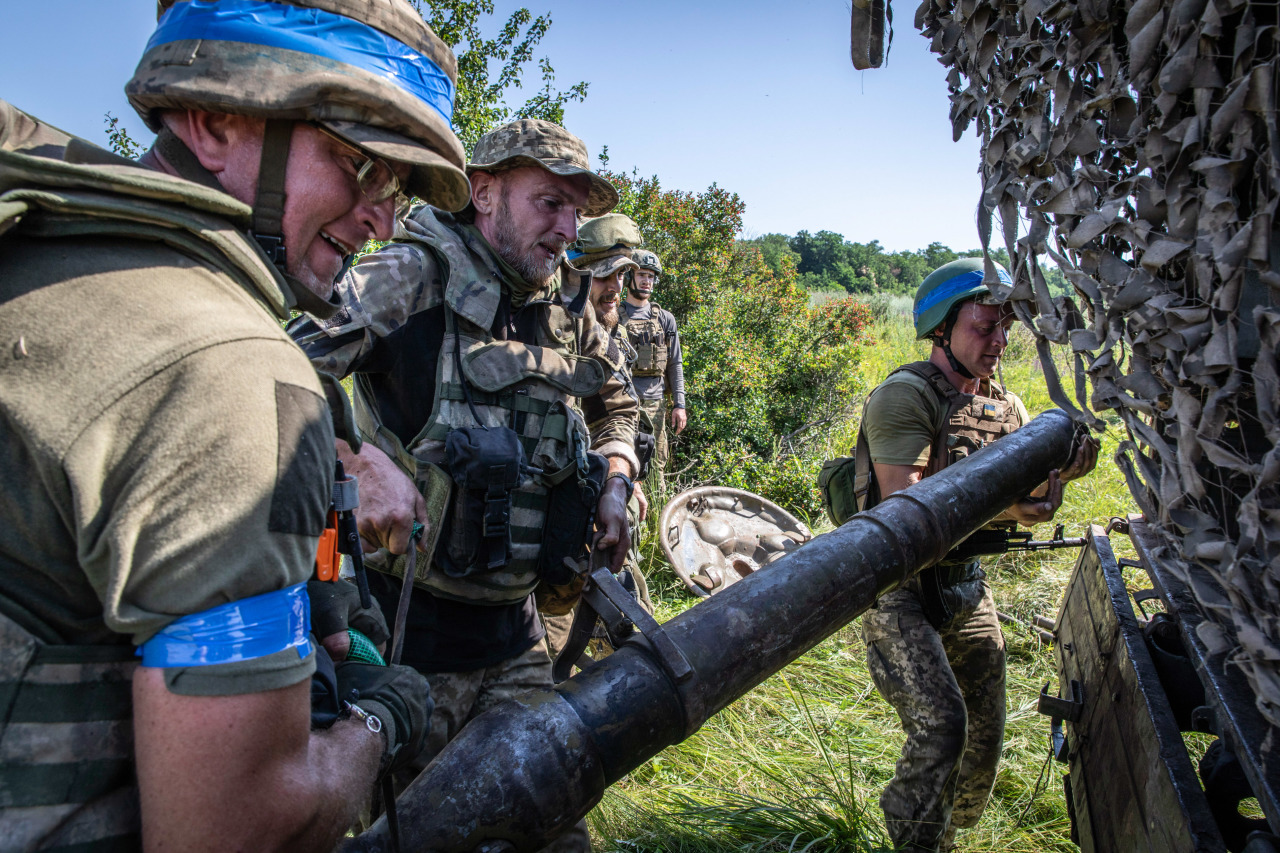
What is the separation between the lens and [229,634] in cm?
95

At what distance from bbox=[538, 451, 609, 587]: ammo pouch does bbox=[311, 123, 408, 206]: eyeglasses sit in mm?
1409

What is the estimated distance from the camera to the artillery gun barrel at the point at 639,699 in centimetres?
133

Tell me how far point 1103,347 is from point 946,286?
2213 mm

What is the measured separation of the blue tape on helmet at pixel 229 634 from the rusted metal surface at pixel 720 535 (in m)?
4.98

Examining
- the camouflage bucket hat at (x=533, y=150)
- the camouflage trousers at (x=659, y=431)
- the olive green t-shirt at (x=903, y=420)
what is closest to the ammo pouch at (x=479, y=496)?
the camouflage bucket hat at (x=533, y=150)

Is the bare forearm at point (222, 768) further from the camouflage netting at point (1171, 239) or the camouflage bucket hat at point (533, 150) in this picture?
the camouflage bucket hat at point (533, 150)

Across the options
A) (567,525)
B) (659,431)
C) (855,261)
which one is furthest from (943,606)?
(855,261)

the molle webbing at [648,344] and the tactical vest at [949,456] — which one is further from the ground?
the molle webbing at [648,344]

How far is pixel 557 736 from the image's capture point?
1.42 metres

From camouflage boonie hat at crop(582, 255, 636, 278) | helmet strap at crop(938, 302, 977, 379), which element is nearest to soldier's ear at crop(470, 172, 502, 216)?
helmet strap at crop(938, 302, 977, 379)

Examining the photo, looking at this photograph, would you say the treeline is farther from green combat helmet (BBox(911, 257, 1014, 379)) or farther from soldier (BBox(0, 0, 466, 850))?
soldier (BBox(0, 0, 466, 850))

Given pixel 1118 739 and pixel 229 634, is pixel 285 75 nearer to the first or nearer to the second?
pixel 229 634

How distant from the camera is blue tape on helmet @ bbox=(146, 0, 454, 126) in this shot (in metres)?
1.27

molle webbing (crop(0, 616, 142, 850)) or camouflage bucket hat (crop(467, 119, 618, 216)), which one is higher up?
camouflage bucket hat (crop(467, 119, 618, 216))
